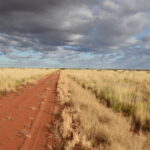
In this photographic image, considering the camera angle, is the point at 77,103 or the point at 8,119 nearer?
the point at 8,119

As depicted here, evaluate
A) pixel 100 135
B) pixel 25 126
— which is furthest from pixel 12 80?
pixel 100 135

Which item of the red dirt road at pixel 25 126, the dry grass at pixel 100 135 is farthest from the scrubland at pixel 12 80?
the dry grass at pixel 100 135

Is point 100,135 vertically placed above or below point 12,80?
below

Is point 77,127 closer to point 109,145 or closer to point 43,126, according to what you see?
point 43,126

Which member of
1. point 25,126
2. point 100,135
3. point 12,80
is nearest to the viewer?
point 100,135

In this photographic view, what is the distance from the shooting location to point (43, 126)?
6.69 m

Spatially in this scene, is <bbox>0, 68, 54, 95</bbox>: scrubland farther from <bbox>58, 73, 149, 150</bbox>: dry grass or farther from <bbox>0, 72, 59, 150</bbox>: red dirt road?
<bbox>58, 73, 149, 150</bbox>: dry grass

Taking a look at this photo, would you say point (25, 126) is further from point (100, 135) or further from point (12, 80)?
point (12, 80)

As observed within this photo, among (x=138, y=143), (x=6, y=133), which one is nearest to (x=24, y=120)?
(x=6, y=133)

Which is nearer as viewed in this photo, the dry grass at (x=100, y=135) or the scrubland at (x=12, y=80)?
the dry grass at (x=100, y=135)

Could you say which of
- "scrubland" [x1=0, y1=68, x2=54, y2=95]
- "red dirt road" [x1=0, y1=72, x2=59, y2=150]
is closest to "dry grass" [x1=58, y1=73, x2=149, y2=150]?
"red dirt road" [x1=0, y1=72, x2=59, y2=150]

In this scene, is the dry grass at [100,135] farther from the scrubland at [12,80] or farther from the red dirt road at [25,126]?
the scrubland at [12,80]

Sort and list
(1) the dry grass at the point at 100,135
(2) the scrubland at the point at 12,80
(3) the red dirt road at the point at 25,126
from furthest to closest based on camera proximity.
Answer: (2) the scrubland at the point at 12,80
(3) the red dirt road at the point at 25,126
(1) the dry grass at the point at 100,135

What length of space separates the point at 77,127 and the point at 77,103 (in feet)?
11.4
